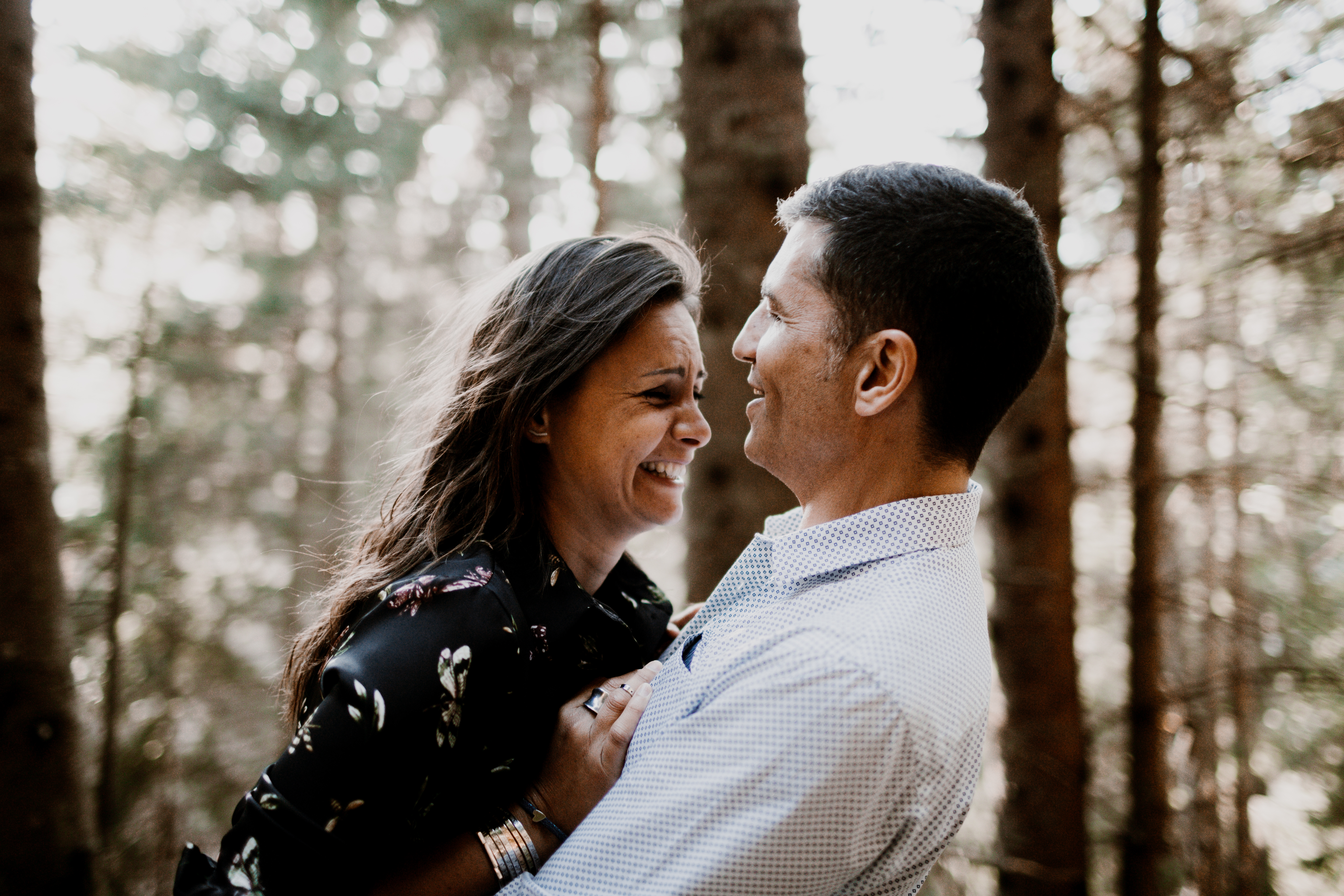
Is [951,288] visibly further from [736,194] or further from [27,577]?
[27,577]

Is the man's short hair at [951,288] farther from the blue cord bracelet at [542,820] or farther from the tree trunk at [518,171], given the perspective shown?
the tree trunk at [518,171]

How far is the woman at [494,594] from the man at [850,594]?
193 mm

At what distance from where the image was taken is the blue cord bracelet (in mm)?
1622

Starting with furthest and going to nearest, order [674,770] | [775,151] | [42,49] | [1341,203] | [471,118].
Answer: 1. [471,118]
2. [42,49]
3. [1341,203]
4. [775,151]
5. [674,770]

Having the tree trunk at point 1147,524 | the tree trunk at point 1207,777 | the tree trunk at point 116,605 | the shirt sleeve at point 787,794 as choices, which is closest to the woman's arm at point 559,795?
the shirt sleeve at point 787,794

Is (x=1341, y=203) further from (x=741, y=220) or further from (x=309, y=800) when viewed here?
(x=309, y=800)

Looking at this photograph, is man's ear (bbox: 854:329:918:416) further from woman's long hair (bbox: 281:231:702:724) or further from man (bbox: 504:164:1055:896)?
woman's long hair (bbox: 281:231:702:724)

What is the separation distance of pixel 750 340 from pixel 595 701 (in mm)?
958

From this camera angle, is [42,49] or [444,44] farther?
[444,44]

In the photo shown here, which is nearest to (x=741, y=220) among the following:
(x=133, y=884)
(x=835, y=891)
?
(x=835, y=891)

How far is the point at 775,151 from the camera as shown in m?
2.67

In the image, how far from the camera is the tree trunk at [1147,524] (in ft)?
13.0

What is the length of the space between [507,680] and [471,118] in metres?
10.5

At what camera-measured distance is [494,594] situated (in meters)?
1.67
